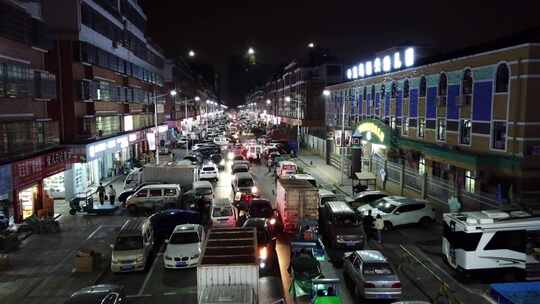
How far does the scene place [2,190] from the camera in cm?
2234

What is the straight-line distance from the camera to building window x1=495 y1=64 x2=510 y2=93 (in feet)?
87.7

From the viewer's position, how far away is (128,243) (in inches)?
770

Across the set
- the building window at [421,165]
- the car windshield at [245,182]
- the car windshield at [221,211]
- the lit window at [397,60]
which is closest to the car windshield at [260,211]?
the car windshield at [221,211]

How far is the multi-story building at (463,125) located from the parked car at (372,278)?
36.3 ft

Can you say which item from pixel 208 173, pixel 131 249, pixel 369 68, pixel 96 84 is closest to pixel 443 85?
pixel 369 68

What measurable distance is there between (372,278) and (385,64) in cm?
3579

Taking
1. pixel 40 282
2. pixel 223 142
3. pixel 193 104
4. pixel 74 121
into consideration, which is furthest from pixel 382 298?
pixel 193 104

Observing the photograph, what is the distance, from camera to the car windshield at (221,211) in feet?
80.5

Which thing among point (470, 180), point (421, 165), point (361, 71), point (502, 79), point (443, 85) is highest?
point (361, 71)

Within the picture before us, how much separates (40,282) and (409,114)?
33.0m

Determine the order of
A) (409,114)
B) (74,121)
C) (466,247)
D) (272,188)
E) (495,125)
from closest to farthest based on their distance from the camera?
(466,247) < (495,125) < (74,121) < (272,188) < (409,114)

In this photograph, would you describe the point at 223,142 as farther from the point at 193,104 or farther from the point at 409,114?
the point at 193,104

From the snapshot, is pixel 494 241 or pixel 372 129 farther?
pixel 372 129

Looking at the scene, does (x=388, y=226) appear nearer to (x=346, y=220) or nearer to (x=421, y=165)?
(x=346, y=220)
